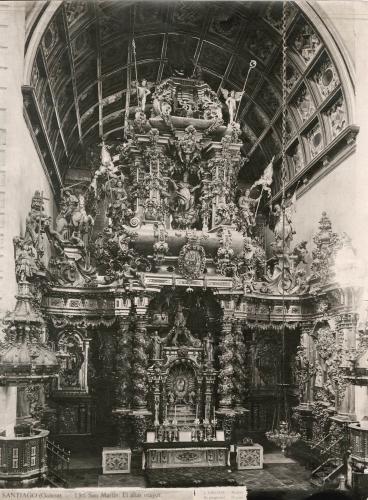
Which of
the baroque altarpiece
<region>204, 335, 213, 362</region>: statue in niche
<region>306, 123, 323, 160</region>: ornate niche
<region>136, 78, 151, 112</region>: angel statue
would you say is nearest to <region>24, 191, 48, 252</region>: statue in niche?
the baroque altarpiece

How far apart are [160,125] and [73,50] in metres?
2.89

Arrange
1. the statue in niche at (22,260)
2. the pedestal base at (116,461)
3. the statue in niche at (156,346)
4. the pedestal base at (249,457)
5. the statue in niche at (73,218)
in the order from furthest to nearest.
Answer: the statue in niche at (73,218) < the statue in niche at (156,346) < the pedestal base at (249,457) < the pedestal base at (116,461) < the statue in niche at (22,260)

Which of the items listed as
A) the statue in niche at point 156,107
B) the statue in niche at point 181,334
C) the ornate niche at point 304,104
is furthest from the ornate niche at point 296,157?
the statue in niche at point 181,334

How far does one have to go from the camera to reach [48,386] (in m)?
14.6

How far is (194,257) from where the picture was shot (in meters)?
15.1

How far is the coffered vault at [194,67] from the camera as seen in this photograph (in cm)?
1426

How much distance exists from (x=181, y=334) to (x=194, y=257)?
1.98 metres

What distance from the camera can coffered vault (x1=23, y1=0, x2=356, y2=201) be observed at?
46.8 ft

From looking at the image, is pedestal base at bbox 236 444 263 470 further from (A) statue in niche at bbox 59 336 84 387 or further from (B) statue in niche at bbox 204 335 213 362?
(A) statue in niche at bbox 59 336 84 387

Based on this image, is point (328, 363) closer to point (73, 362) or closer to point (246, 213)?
point (246, 213)

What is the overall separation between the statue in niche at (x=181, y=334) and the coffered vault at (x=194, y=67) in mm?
5510

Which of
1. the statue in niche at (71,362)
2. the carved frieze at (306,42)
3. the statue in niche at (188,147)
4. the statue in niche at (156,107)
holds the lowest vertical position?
the statue in niche at (71,362)

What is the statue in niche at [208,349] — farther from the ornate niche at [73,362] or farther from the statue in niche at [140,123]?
the statue in niche at [140,123]

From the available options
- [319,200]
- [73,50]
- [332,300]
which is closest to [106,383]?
[332,300]
